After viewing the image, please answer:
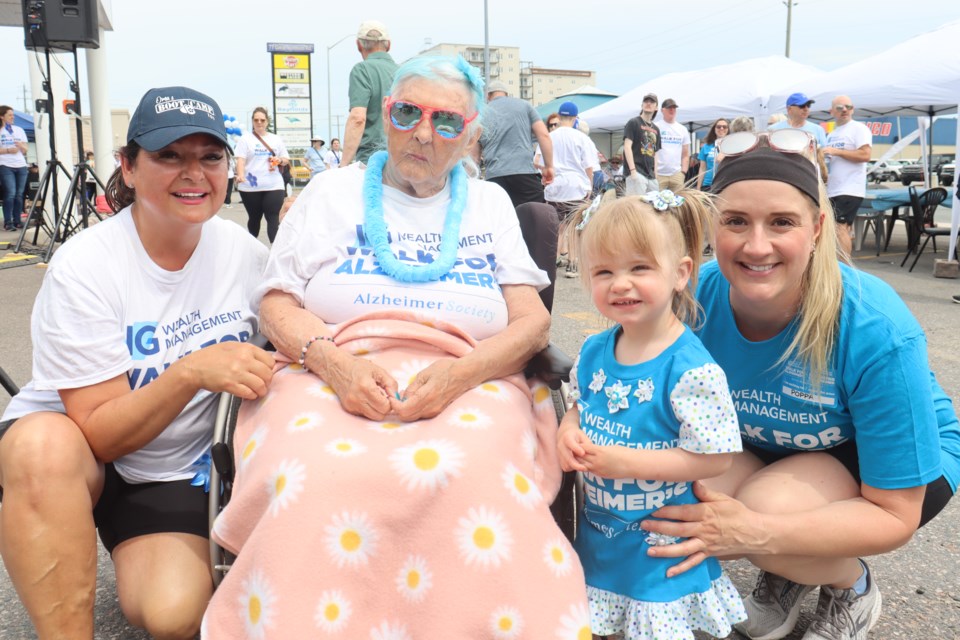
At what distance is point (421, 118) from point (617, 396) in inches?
44.1

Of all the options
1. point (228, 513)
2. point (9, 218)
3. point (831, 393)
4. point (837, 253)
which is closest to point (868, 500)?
point (831, 393)

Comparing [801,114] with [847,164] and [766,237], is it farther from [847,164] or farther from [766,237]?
[766,237]

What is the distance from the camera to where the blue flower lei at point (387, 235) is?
2320 millimetres

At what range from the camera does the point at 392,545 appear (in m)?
1.69

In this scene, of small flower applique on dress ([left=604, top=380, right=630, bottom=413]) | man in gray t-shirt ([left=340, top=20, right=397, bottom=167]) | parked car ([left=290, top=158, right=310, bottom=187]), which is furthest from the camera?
parked car ([left=290, top=158, right=310, bottom=187])

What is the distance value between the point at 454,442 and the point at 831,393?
0.99 metres

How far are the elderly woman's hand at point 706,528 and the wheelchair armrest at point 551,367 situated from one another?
0.48 metres

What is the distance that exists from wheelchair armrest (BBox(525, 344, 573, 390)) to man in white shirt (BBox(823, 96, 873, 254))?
762cm

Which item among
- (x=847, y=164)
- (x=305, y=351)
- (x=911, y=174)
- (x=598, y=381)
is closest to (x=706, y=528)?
(x=598, y=381)

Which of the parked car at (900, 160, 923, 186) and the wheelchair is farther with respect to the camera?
the parked car at (900, 160, 923, 186)

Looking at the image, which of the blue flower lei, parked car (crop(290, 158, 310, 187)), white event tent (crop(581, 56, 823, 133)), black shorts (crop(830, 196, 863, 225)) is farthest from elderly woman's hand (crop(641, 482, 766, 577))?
parked car (crop(290, 158, 310, 187))

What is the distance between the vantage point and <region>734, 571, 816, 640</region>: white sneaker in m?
2.24

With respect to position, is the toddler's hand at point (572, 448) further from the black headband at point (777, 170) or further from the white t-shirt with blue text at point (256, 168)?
the white t-shirt with blue text at point (256, 168)

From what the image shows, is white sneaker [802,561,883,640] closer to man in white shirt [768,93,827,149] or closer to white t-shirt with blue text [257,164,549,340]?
white t-shirt with blue text [257,164,549,340]
